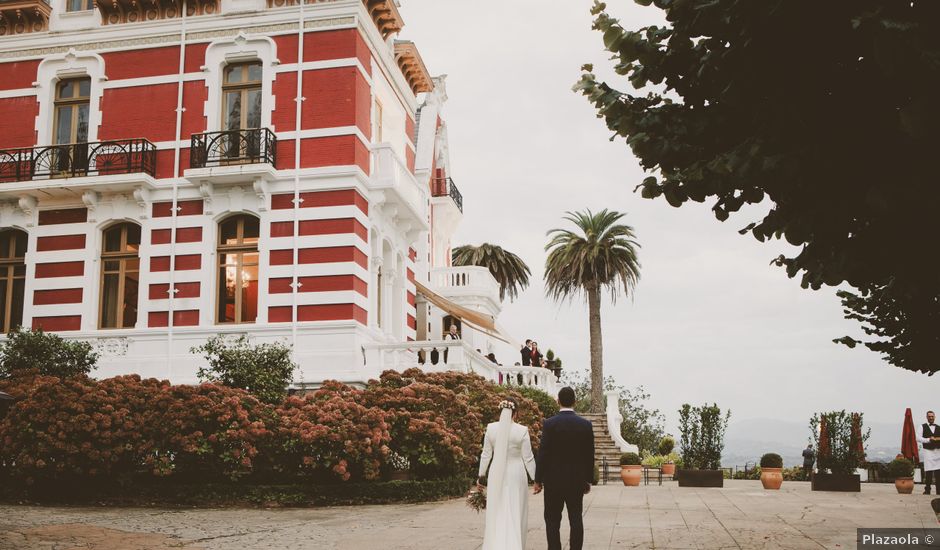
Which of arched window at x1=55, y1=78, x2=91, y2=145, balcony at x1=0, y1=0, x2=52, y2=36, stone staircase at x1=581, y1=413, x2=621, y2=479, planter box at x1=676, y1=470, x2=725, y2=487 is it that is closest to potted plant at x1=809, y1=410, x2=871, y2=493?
planter box at x1=676, y1=470, x2=725, y2=487

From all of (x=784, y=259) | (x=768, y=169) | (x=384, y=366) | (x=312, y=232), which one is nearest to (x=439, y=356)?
(x=384, y=366)

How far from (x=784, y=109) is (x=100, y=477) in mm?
14769

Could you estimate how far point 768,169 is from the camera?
677cm

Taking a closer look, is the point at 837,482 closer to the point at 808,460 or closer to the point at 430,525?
the point at 808,460

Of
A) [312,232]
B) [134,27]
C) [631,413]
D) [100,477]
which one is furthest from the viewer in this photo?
[631,413]

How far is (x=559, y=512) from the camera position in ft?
32.3

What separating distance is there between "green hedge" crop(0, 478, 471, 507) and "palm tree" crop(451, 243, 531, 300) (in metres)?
39.0

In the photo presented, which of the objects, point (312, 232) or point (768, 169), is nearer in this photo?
point (768, 169)

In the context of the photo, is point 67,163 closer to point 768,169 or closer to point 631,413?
point 768,169

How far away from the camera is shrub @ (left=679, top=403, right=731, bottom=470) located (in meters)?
23.5

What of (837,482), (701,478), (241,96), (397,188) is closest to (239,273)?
(397,188)

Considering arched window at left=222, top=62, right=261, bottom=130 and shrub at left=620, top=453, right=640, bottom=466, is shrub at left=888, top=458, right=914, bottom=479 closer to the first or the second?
shrub at left=620, top=453, right=640, bottom=466

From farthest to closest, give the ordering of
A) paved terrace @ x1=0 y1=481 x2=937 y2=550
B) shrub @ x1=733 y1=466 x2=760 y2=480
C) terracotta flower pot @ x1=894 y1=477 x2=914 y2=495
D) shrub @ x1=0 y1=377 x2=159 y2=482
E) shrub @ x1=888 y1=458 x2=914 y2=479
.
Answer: shrub @ x1=733 y1=466 x2=760 y2=480, shrub @ x1=888 y1=458 x2=914 y2=479, terracotta flower pot @ x1=894 y1=477 x2=914 y2=495, shrub @ x1=0 y1=377 x2=159 y2=482, paved terrace @ x1=0 y1=481 x2=937 y2=550

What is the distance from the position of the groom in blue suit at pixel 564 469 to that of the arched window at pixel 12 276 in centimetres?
1883
